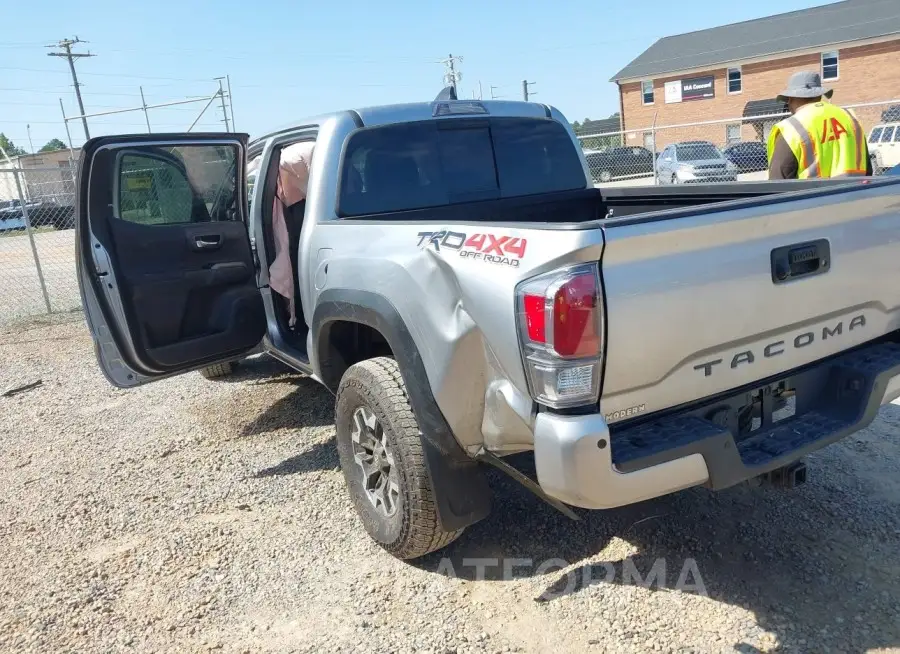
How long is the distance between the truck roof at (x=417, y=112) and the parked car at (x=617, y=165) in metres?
17.8

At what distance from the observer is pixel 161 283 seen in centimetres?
424

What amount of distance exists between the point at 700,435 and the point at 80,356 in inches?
281

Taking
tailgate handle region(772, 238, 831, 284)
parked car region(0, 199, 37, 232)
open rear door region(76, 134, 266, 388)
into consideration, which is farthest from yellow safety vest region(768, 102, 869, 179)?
parked car region(0, 199, 37, 232)

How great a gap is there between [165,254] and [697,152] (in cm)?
1840

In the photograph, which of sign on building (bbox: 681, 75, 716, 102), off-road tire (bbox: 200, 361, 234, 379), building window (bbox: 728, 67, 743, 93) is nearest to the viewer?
off-road tire (bbox: 200, 361, 234, 379)

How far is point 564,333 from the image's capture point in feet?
7.20

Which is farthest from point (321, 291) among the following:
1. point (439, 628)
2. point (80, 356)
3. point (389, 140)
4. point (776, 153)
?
point (80, 356)

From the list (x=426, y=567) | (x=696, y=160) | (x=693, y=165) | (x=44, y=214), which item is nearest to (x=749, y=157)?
(x=696, y=160)

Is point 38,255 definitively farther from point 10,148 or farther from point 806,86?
point 10,148

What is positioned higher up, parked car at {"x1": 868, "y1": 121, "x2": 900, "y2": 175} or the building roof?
the building roof

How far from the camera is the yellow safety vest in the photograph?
4.84 meters

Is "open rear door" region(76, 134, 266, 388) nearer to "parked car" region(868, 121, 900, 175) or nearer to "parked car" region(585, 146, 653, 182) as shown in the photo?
"parked car" region(868, 121, 900, 175)

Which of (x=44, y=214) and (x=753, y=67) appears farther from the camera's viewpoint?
(x=753, y=67)

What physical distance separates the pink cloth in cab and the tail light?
2576 mm
